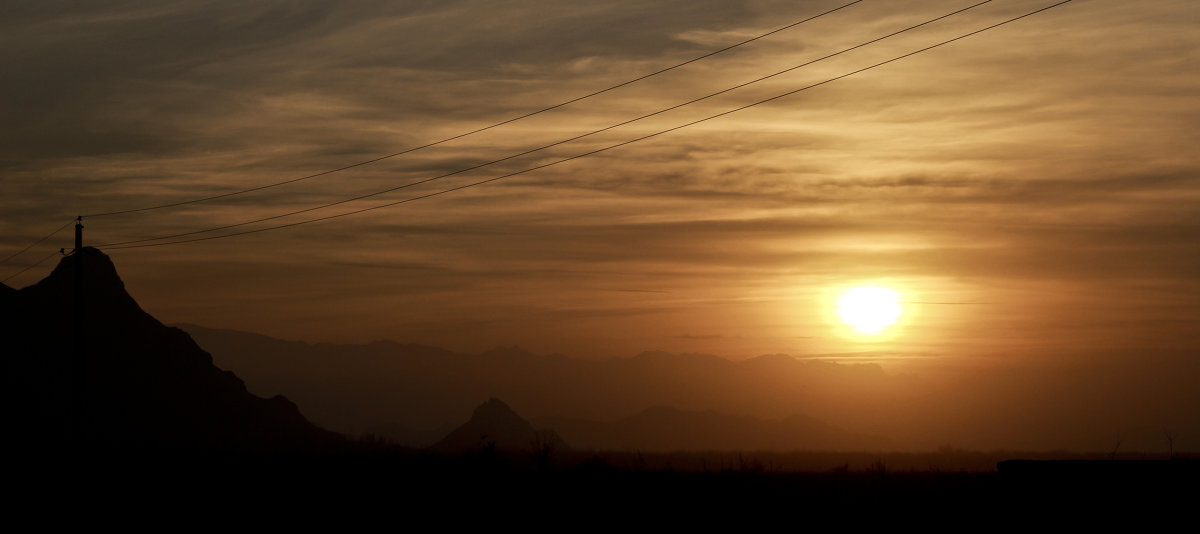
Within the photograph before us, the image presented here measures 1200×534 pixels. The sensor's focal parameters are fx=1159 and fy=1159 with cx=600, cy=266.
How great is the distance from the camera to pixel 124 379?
15975 cm

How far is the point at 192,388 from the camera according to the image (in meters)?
173

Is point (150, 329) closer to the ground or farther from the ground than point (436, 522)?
farther from the ground

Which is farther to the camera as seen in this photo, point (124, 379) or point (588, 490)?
point (124, 379)

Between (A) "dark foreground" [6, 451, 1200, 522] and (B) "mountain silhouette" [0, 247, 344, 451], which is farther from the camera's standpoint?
(B) "mountain silhouette" [0, 247, 344, 451]

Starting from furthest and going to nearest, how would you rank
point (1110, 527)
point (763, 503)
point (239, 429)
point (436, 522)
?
point (239, 429)
point (763, 503)
point (436, 522)
point (1110, 527)

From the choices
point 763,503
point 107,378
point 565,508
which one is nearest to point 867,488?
point 763,503

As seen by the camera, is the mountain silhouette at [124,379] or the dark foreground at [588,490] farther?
the mountain silhouette at [124,379]

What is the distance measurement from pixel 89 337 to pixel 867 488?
14785 centimetres

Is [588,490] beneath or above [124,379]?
beneath

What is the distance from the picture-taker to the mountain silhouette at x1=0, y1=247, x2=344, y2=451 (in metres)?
141

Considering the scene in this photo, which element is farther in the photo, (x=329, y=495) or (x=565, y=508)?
(x=329, y=495)

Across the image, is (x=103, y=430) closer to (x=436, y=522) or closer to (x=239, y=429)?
(x=239, y=429)

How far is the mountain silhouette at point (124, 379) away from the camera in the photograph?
14125cm

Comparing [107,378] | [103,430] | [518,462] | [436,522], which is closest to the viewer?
[436,522]
